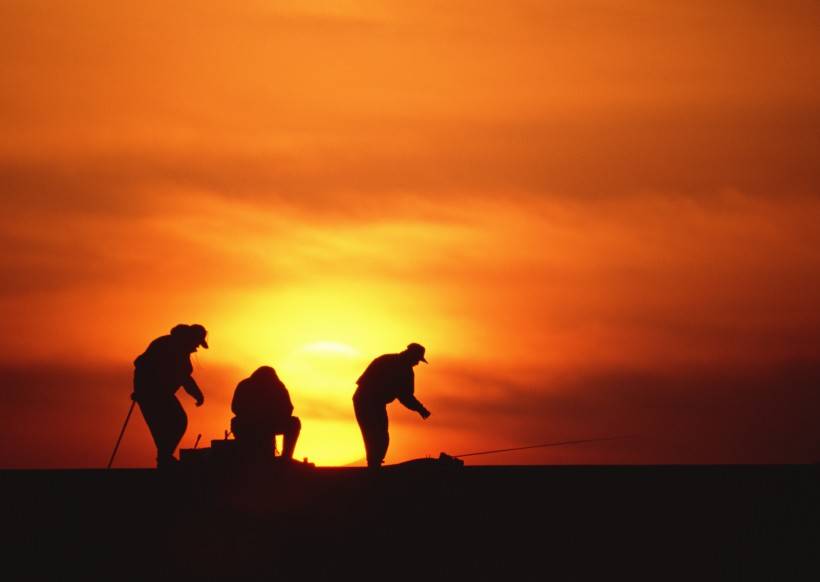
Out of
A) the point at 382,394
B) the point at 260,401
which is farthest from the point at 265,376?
the point at 382,394

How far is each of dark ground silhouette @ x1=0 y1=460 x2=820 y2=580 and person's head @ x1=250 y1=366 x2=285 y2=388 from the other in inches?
50.5

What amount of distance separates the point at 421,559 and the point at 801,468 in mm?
7508

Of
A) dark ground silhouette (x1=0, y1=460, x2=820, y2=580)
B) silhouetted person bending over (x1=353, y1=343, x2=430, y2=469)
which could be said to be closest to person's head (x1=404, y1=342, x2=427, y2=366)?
silhouetted person bending over (x1=353, y1=343, x2=430, y2=469)

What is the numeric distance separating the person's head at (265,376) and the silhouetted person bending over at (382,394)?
2.63 m

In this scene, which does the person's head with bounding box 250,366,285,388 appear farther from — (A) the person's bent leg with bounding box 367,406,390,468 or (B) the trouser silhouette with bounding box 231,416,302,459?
(A) the person's bent leg with bounding box 367,406,390,468

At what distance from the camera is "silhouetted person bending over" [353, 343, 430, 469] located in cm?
2345

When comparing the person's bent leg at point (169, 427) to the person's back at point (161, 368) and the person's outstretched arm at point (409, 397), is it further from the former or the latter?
the person's outstretched arm at point (409, 397)

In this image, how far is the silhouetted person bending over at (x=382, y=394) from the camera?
76.9 feet

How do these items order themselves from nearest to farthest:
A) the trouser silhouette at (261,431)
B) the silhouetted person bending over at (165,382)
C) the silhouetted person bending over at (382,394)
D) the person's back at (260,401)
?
the trouser silhouette at (261,431) → the person's back at (260,401) → the silhouetted person bending over at (165,382) → the silhouetted person bending over at (382,394)

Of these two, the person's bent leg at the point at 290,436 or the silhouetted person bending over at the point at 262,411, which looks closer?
the silhouetted person bending over at the point at 262,411

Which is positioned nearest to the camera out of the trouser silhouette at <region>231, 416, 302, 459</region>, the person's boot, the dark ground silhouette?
the dark ground silhouette

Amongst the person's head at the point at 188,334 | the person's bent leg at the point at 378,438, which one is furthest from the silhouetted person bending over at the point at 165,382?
the person's bent leg at the point at 378,438

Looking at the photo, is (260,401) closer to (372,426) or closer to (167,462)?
(167,462)

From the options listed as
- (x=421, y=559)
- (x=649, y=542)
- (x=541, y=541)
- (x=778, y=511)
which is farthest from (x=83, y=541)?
(x=778, y=511)
